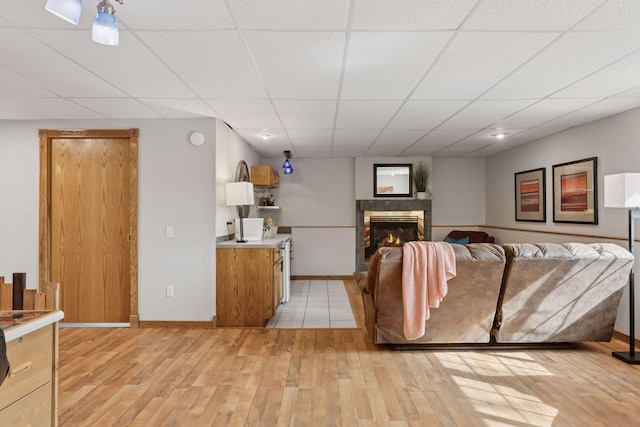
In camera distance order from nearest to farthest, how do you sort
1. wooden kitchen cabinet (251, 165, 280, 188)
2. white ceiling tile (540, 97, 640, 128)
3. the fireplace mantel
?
white ceiling tile (540, 97, 640, 128)
wooden kitchen cabinet (251, 165, 280, 188)
the fireplace mantel

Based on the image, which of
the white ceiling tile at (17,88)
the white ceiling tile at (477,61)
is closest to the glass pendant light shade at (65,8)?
the white ceiling tile at (17,88)

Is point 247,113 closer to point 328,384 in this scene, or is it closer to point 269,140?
point 269,140

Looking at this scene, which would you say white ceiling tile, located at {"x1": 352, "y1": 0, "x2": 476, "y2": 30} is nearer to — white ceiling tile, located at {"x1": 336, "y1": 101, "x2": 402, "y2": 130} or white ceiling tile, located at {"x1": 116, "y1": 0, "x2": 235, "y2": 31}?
white ceiling tile, located at {"x1": 116, "y1": 0, "x2": 235, "y2": 31}

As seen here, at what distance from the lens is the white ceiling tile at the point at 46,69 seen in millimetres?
2318

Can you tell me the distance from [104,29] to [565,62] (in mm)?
2828

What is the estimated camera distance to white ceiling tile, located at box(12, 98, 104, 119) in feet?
11.4

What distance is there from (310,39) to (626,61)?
218cm

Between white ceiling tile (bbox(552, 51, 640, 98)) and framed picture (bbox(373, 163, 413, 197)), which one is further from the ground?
white ceiling tile (bbox(552, 51, 640, 98))

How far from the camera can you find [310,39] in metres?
2.26

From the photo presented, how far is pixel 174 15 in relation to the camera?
1982 mm

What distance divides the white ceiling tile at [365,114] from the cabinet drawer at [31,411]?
2993 mm

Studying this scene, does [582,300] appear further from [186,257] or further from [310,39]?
[186,257]

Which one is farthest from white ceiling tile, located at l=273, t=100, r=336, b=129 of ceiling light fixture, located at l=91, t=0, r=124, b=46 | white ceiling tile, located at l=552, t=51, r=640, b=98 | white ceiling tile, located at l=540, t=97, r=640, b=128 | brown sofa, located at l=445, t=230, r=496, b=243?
brown sofa, located at l=445, t=230, r=496, b=243

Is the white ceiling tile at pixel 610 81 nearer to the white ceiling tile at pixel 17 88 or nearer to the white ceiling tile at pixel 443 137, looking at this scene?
the white ceiling tile at pixel 443 137
